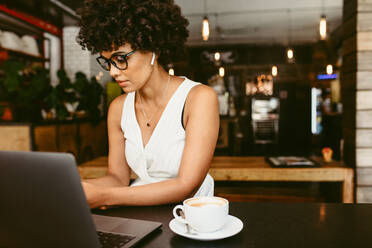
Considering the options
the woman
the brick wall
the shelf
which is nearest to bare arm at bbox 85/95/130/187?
the woman

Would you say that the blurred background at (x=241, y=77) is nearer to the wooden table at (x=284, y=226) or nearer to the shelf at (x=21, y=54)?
the shelf at (x=21, y=54)

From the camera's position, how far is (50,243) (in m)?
0.58

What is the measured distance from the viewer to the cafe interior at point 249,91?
236 cm

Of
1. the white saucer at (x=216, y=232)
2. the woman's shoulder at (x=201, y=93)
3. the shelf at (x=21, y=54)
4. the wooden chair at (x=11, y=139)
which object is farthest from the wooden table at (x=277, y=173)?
the shelf at (x=21, y=54)

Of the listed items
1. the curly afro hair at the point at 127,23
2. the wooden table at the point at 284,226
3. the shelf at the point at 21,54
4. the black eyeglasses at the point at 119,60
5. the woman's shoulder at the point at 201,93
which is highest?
the shelf at the point at 21,54

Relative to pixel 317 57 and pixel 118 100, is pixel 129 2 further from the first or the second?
pixel 317 57

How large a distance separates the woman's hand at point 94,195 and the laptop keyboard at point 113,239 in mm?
164

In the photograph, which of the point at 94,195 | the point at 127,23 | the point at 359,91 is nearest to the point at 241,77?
the point at 359,91

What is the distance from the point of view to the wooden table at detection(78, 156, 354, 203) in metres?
2.43

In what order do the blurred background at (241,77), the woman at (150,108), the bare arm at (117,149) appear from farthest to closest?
the blurred background at (241,77) < the bare arm at (117,149) < the woman at (150,108)

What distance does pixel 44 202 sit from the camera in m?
0.55

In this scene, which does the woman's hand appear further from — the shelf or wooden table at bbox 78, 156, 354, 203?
the shelf

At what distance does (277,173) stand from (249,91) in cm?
657

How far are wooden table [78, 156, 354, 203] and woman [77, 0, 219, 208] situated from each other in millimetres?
1187
